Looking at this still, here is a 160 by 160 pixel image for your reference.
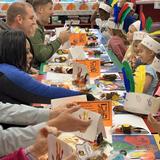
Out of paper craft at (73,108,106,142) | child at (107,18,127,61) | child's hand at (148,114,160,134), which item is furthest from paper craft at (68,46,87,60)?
paper craft at (73,108,106,142)

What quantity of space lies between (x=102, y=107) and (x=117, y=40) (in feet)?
8.30

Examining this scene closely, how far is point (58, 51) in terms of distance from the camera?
4.39 m

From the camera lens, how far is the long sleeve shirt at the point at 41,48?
3.93 metres

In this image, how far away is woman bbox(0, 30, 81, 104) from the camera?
2320 millimetres

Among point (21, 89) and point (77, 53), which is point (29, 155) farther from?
point (77, 53)

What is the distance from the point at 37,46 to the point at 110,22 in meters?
1.43

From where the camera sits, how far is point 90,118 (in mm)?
1935

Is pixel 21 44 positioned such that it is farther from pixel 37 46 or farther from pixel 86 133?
pixel 37 46

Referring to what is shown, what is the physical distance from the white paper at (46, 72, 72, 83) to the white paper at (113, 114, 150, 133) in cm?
89

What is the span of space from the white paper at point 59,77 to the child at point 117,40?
1.05 meters

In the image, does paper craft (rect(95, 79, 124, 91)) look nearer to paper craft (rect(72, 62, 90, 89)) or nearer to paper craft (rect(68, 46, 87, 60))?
paper craft (rect(72, 62, 90, 89))

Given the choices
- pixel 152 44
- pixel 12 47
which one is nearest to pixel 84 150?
pixel 12 47

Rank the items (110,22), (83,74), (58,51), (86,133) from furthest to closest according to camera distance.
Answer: (110,22) → (58,51) → (83,74) → (86,133)

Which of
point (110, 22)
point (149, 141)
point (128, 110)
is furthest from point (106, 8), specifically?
point (149, 141)
